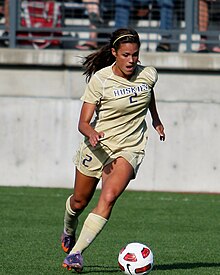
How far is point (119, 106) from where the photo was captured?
23.7 feet

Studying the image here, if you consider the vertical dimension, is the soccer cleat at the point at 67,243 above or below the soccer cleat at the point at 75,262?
below

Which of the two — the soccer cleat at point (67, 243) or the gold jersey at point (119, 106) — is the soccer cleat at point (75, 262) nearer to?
the soccer cleat at point (67, 243)

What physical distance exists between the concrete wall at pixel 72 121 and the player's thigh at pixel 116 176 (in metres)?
7.51

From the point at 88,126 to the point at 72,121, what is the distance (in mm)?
7976

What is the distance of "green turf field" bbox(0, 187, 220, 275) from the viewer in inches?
297

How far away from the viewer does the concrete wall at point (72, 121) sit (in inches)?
579

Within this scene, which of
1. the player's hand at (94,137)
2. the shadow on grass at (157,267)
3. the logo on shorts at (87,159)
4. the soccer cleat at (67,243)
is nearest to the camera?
the player's hand at (94,137)

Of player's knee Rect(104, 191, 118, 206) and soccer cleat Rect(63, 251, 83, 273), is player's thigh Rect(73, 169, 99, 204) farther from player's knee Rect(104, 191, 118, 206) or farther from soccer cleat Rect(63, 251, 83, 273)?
soccer cleat Rect(63, 251, 83, 273)

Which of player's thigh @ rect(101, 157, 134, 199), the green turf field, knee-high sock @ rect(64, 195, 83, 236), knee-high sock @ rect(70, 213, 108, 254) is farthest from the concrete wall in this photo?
knee-high sock @ rect(70, 213, 108, 254)

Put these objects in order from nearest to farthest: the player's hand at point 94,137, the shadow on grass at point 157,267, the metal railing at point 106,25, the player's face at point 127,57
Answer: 1. the player's hand at point 94,137
2. the player's face at point 127,57
3. the shadow on grass at point 157,267
4. the metal railing at point 106,25

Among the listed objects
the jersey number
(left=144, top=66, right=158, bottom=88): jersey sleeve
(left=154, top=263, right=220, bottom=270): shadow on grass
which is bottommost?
(left=154, top=263, right=220, bottom=270): shadow on grass

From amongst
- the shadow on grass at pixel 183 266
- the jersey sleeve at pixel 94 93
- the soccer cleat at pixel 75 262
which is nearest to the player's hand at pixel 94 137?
the jersey sleeve at pixel 94 93

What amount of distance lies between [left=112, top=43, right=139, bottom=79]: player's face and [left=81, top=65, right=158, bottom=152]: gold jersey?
0.12 m

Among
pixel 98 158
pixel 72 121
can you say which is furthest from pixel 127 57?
pixel 72 121
